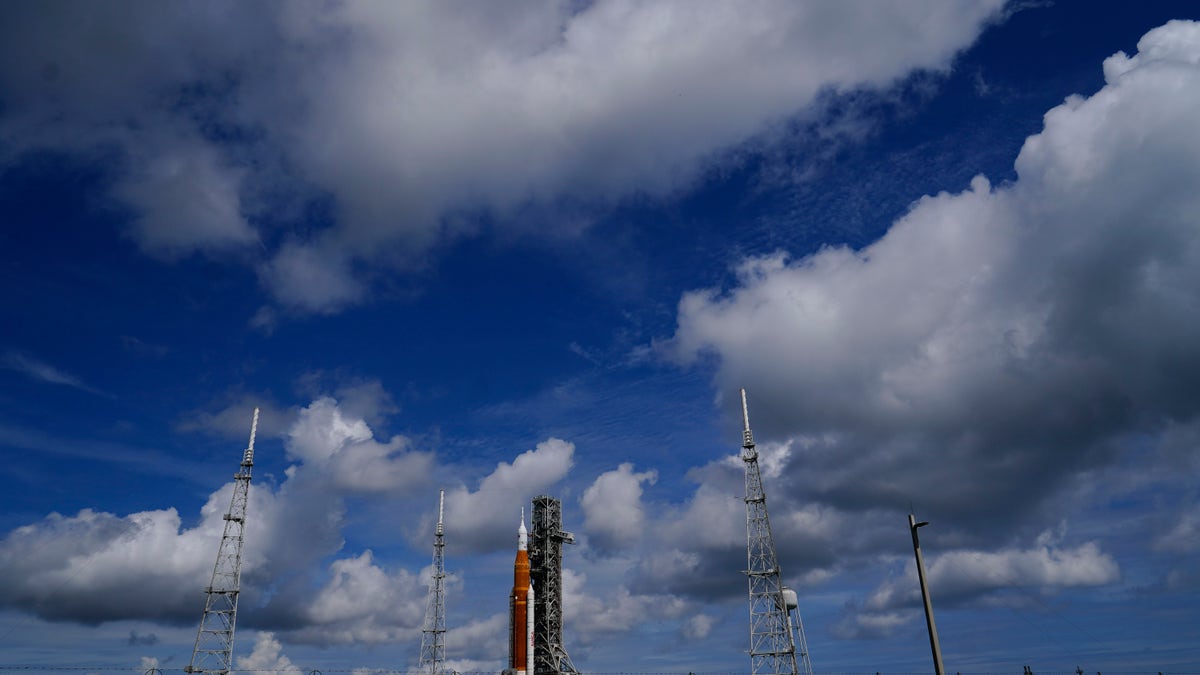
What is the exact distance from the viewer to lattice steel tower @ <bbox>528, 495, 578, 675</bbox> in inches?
4323

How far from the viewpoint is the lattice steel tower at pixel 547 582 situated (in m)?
110

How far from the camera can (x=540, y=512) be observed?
113688 millimetres

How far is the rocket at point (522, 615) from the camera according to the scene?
9738 centimetres

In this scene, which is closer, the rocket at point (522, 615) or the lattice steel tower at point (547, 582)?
the rocket at point (522, 615)

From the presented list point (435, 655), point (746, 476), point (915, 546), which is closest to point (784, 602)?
point (746, 476)

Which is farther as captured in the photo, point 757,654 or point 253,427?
point 253,427

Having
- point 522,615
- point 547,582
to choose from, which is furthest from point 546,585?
point 522,615

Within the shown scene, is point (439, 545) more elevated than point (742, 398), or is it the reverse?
point (742, 398)

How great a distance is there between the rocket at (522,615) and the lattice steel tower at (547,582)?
585cm

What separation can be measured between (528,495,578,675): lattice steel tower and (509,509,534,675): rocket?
230 inches

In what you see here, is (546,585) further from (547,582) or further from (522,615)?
(522,615)

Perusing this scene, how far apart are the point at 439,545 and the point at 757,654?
45599 millimetres

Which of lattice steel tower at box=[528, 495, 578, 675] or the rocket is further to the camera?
lattice steel tower at box=[528, 495, 578, 675]

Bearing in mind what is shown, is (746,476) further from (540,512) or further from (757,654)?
(540,512)
